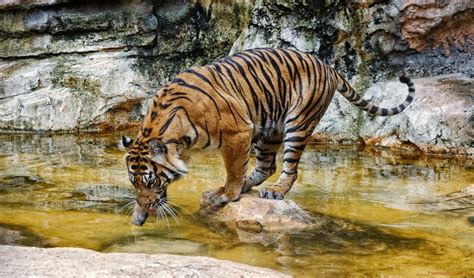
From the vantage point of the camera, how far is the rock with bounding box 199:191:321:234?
15.1 feet

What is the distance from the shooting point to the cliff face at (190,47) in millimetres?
7863

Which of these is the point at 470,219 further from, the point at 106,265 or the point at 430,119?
the point at 106,265

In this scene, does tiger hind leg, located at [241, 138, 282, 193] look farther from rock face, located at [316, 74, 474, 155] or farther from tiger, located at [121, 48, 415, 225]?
rock face, located at [316, 74, 474, 155]

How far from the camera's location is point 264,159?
524 cm

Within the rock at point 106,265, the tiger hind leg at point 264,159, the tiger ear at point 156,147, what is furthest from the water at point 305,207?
the rock at point 106,265

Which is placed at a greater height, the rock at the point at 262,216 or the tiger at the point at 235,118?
the tiger at the point at 235,118

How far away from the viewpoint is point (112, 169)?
21.3ft

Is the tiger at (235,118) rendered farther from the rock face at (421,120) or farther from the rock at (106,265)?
the rock face at (421,120)

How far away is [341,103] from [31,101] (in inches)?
139

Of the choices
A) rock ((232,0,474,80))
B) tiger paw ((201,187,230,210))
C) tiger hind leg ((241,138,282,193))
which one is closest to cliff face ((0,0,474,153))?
rock ((232,0,474,80))

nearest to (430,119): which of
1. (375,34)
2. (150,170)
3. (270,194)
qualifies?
(375,34)

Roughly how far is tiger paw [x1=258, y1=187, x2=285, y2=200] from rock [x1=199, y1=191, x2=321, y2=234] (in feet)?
0.66

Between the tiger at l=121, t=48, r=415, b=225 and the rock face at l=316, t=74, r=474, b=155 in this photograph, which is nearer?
the tiger at l=121, t=48, r=415, b=225

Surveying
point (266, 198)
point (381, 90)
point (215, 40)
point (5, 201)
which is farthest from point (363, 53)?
point (5, 201)
